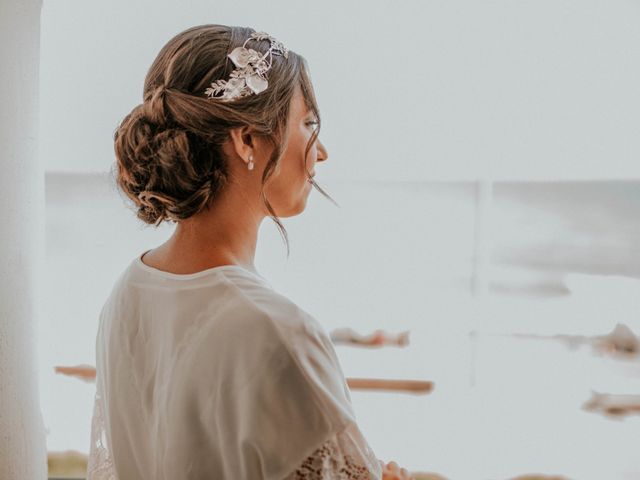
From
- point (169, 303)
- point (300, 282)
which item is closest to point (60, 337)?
point (300, 282)

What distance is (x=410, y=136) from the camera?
174cm

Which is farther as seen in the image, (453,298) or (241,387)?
(453,298)

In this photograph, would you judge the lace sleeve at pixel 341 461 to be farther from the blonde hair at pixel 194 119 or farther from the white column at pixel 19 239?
the white column at pixel 19 239

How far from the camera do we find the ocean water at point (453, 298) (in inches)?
71.0

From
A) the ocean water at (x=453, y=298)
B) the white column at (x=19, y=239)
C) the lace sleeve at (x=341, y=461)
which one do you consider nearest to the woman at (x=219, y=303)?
the lace sleeve at (x=341, y=461)

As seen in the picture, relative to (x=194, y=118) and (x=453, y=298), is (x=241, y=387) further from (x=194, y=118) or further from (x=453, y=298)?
(x=453, y=298)

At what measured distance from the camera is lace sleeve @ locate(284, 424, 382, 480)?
68 centimetres

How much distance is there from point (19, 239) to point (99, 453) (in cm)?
39

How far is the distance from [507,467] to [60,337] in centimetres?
151

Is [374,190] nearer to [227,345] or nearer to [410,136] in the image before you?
[410,136]

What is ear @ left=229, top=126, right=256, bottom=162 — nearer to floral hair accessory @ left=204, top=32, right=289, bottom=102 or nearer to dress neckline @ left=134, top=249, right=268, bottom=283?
floral hair accessory @ left=204, top=32, right=289, bottom=102

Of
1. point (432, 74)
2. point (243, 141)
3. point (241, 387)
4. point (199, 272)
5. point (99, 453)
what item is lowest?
point (99, 453)

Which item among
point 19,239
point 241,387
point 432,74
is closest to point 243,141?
point 241,387

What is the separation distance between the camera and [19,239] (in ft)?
3.41
